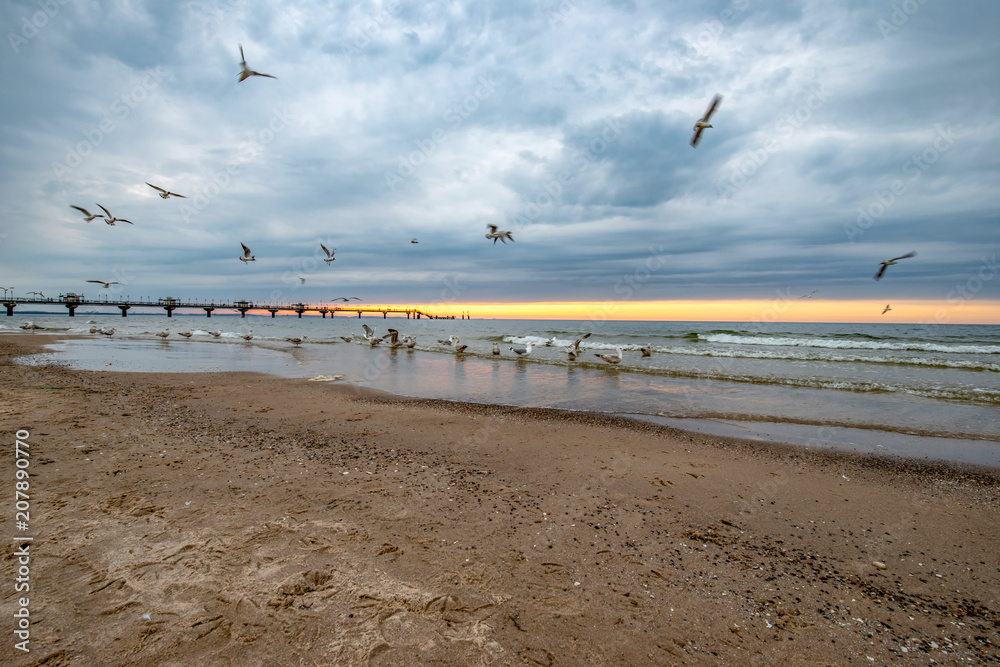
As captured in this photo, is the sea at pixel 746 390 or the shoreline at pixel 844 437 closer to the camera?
the shoreline at pixel 844 437

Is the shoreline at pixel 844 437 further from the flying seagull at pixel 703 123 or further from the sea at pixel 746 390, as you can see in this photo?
the flying seagull at pixel 703 123

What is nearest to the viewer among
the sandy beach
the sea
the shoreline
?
the sandy beach

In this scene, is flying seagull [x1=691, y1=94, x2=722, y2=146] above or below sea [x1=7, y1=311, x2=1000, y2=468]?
above

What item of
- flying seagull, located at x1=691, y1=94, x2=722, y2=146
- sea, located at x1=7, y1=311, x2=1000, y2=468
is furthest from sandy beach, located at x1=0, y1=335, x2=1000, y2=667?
flying seagull, located at x1=691, y1=94, x2=722, y2=146

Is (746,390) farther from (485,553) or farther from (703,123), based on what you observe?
(485,553)

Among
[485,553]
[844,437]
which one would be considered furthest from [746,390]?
[485,553]

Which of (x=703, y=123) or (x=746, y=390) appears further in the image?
(x=746, y=390)

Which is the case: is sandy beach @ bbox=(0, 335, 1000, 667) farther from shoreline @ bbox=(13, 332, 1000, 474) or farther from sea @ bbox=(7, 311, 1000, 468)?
sea @ bbox=(7, 311, 1000, 468)

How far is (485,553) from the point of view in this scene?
372cm

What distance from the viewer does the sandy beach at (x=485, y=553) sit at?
273 centimetres

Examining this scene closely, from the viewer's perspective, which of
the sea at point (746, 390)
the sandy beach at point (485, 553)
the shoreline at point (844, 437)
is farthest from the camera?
the sea at point (746, 390)

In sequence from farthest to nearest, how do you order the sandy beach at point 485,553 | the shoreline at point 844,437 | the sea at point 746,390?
the sea at point 746,390, the shoreline at point 844,437, the sandy beach at point 485,553

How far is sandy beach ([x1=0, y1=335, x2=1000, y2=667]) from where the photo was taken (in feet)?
8.97

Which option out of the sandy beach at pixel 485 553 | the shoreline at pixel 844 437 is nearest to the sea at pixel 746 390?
the shoreline at pixel 844 437
